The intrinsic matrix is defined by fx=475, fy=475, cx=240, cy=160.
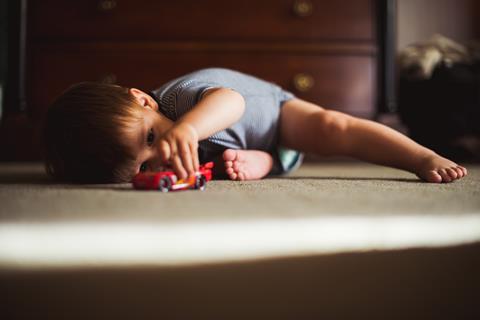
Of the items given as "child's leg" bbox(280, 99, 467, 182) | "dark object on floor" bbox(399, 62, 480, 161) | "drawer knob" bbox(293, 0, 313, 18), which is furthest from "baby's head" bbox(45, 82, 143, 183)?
"dark object on floor" bbox(399, 62, 480, 161)

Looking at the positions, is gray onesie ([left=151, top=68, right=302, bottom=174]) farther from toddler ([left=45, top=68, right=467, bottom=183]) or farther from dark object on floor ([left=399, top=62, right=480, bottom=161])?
dark object on floor ([left=399, top=62, right=480, bottom=161])

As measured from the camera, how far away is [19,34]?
4.20 feet

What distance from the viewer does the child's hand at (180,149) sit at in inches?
24.2

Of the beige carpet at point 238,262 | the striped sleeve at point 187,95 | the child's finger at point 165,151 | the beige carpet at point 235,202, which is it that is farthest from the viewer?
the striped sleeve at point 187,95

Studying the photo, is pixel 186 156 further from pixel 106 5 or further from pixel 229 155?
pixel 106 5

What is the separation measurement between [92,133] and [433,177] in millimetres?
538

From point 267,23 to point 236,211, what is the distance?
980 mm

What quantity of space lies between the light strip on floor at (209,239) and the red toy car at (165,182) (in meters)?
0.22

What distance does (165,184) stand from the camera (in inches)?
25.3

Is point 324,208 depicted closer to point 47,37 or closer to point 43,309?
point 43,309

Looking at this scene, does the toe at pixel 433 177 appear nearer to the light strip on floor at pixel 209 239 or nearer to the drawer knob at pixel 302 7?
the light strip on floor at pixel 209 239

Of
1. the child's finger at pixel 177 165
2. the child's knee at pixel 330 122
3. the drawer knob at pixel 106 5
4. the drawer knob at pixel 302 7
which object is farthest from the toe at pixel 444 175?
the drawer knob at pixel 106 5

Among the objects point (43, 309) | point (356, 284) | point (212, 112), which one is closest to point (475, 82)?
point (212, 112)

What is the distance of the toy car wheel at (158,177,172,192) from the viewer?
63cm
